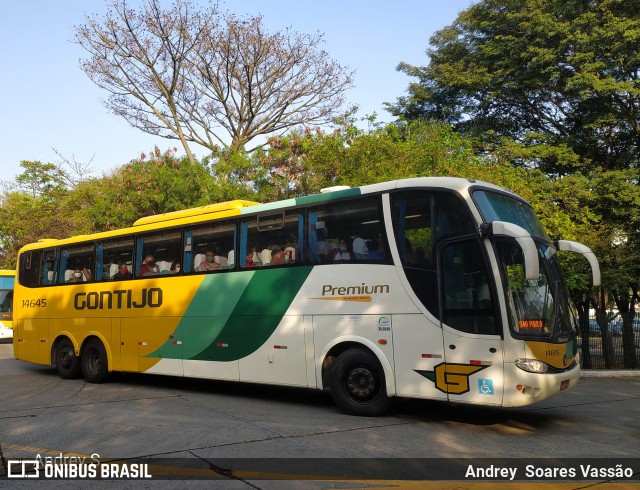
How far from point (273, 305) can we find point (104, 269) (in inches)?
193

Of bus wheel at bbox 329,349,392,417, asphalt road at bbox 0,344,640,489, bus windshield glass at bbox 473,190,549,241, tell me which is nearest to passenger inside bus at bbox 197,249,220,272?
asphalt road at bbox 0,344,640,489

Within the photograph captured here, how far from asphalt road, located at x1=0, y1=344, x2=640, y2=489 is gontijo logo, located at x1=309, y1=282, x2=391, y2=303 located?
173 cm

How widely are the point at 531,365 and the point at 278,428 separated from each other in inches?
131

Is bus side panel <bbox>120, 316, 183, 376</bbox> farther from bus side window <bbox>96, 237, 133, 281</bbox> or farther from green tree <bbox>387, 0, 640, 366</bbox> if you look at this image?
Result: green tree <bbox>387, 0, 640, 366</bbox>

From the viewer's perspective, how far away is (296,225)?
966 cm

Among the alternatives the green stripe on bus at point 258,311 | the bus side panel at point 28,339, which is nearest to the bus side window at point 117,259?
the bus side panel at point 28,339

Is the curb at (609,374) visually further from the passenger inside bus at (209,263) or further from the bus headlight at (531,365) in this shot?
the passenger inside bus at (209,263)

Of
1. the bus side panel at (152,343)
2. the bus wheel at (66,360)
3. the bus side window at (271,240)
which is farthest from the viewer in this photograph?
the bus wheel at (66,360)

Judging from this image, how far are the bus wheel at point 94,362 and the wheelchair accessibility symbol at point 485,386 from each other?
8.42 meters

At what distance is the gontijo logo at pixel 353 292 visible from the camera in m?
8.63

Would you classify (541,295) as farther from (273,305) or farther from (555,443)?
(273,305)

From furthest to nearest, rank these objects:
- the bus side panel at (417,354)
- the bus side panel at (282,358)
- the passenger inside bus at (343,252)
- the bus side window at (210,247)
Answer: the bus side window at (210,247), the bus side panel at (282,358), the passenger inside bus at (343,252), the bus side panel at (417,354)

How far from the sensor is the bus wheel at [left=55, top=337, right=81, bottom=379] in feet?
44.0

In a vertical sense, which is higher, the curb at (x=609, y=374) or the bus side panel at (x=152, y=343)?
the bus side panel at (x=152, y=343)
